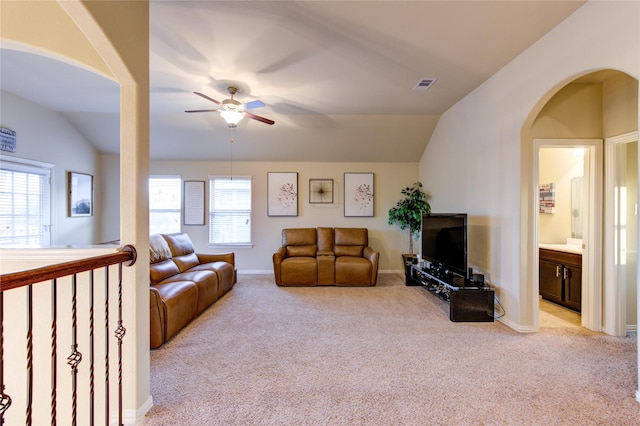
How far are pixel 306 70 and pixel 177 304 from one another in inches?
115

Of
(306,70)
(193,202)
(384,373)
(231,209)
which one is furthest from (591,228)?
(193,202)

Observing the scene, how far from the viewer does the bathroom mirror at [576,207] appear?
4.17 metres

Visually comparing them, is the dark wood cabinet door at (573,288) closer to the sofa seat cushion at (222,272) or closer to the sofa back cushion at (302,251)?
the sofa back cushion at (302,251)

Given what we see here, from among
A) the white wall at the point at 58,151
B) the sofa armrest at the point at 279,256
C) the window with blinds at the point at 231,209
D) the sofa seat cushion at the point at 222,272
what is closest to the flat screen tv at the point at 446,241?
the sofa armrest at the point at 279,256

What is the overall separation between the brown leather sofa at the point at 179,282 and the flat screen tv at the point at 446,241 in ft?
10.5

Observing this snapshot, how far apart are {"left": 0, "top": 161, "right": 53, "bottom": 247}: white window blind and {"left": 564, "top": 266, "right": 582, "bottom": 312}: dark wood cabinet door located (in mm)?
7348

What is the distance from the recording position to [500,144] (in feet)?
10.7

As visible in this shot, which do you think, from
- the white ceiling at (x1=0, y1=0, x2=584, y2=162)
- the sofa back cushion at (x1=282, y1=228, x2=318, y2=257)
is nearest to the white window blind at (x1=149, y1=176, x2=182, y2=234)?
the white ceiling at (x1=0, y1=0, x2=584, y2=162)

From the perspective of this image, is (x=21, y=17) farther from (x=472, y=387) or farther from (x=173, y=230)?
(x=173, y=230)

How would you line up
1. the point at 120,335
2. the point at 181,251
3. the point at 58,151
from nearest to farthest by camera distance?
the point at 120,335, the point at 181,251, the point at 58,151

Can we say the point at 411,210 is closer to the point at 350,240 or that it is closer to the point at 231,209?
the point at 350,240

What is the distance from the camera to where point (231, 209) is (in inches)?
233

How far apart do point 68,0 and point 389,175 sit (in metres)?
5.32

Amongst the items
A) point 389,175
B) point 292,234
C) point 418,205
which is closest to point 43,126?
point 292,234
